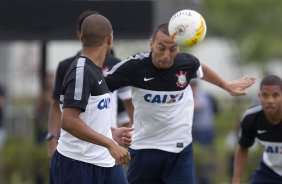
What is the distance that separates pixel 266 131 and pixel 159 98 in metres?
1.35

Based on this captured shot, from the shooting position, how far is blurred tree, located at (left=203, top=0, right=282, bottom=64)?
34.5 metres

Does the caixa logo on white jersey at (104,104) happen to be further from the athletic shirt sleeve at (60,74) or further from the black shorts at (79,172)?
the athletic shirt sleeve at (60,74)

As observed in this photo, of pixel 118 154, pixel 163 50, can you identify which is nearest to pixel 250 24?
pixel 163 50

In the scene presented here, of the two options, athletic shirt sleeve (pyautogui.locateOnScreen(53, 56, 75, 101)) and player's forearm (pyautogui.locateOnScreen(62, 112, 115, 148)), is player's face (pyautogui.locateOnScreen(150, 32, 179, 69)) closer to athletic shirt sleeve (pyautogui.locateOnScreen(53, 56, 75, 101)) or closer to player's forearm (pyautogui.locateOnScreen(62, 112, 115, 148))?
athletic shirt sleeve (pyautogui.locateOnScreen(53, 56, 75, 101))

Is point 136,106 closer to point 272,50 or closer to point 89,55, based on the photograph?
point 89,55

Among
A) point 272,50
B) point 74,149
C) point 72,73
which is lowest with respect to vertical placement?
point 272,50

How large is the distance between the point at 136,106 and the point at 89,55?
5.83 ft

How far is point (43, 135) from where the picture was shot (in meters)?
15.7

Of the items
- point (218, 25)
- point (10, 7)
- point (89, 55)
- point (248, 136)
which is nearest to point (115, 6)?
point (10, 7)

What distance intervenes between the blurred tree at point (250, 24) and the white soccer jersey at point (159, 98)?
2503 centimetres

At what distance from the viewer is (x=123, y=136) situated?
7422 mm

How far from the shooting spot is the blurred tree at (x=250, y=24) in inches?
1358

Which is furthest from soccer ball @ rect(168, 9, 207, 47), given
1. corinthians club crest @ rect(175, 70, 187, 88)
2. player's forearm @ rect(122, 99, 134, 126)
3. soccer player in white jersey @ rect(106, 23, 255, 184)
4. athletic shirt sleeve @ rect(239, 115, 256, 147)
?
athletic shirt sleeve @ rect(239, 115, 256, 147)

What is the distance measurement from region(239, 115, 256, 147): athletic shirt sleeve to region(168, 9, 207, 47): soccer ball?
5.21ft
